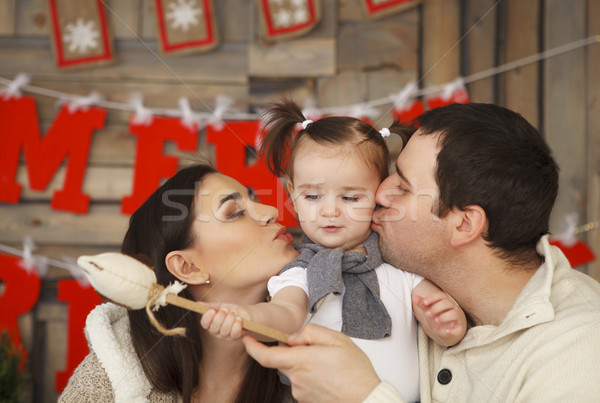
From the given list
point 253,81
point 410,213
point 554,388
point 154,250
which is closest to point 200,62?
point 253,81

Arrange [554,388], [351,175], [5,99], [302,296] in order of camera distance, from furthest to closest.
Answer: [5,99] → [351,175] → [302,296] → [554,388]

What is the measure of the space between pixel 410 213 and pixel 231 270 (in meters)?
0.59

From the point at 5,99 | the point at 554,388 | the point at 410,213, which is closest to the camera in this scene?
the point at 554,388

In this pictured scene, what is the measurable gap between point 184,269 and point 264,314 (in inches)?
19.6

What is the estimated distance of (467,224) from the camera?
5.41 feet

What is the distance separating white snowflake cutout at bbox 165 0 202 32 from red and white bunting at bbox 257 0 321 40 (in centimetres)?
33

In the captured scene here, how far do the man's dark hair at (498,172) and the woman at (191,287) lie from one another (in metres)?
0.57

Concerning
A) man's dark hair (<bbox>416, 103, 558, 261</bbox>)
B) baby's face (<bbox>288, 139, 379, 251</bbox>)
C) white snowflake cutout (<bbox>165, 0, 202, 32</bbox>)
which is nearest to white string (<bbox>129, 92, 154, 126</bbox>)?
white snowflake cutout (<bbox>165, 0, 202, 32</bbox>)

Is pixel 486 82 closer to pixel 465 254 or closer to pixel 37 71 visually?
pixel 465 254

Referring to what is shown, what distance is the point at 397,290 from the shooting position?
1728 millimetres

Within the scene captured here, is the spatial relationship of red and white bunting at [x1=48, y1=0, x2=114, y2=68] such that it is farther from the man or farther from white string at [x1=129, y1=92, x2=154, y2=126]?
the man

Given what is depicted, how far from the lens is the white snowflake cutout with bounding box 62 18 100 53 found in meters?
2.84

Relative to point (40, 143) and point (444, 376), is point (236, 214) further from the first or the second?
point (40, 143)

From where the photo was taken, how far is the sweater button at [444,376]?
1614 mm
